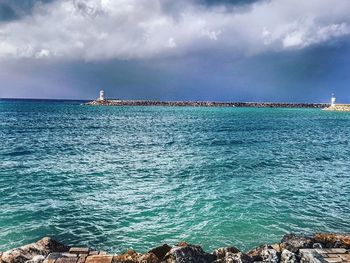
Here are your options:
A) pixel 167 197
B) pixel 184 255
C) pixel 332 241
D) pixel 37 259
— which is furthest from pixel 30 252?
pixel 332 241

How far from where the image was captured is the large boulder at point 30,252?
943 cm

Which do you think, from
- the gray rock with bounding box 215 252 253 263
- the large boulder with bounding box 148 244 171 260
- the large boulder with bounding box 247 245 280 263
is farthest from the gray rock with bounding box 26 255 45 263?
the large boulder with bounding box 247 245 280 263

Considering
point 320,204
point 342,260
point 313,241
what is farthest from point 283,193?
point 342,260

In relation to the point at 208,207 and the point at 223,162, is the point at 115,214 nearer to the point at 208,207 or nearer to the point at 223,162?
the point at 208,207

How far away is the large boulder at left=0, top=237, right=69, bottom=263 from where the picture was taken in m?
9.43

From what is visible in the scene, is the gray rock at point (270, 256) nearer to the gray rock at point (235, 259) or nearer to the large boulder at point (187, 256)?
the gray rock at point (235, 259)

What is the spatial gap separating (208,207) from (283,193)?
4.78 metres

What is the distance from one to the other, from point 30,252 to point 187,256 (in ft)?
14.1

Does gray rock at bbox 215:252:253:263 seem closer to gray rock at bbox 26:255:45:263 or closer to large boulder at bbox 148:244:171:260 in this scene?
large boulder at bbox 148:244:171:260

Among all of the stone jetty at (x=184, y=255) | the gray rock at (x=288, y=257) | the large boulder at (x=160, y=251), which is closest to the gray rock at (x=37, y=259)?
the stone jetty at (x=184, y=255)

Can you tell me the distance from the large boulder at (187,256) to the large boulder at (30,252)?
321 cm

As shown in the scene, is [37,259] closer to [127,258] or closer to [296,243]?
[127,258]

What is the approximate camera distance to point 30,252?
392 inches

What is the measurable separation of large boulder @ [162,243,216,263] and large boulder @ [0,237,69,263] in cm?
321
